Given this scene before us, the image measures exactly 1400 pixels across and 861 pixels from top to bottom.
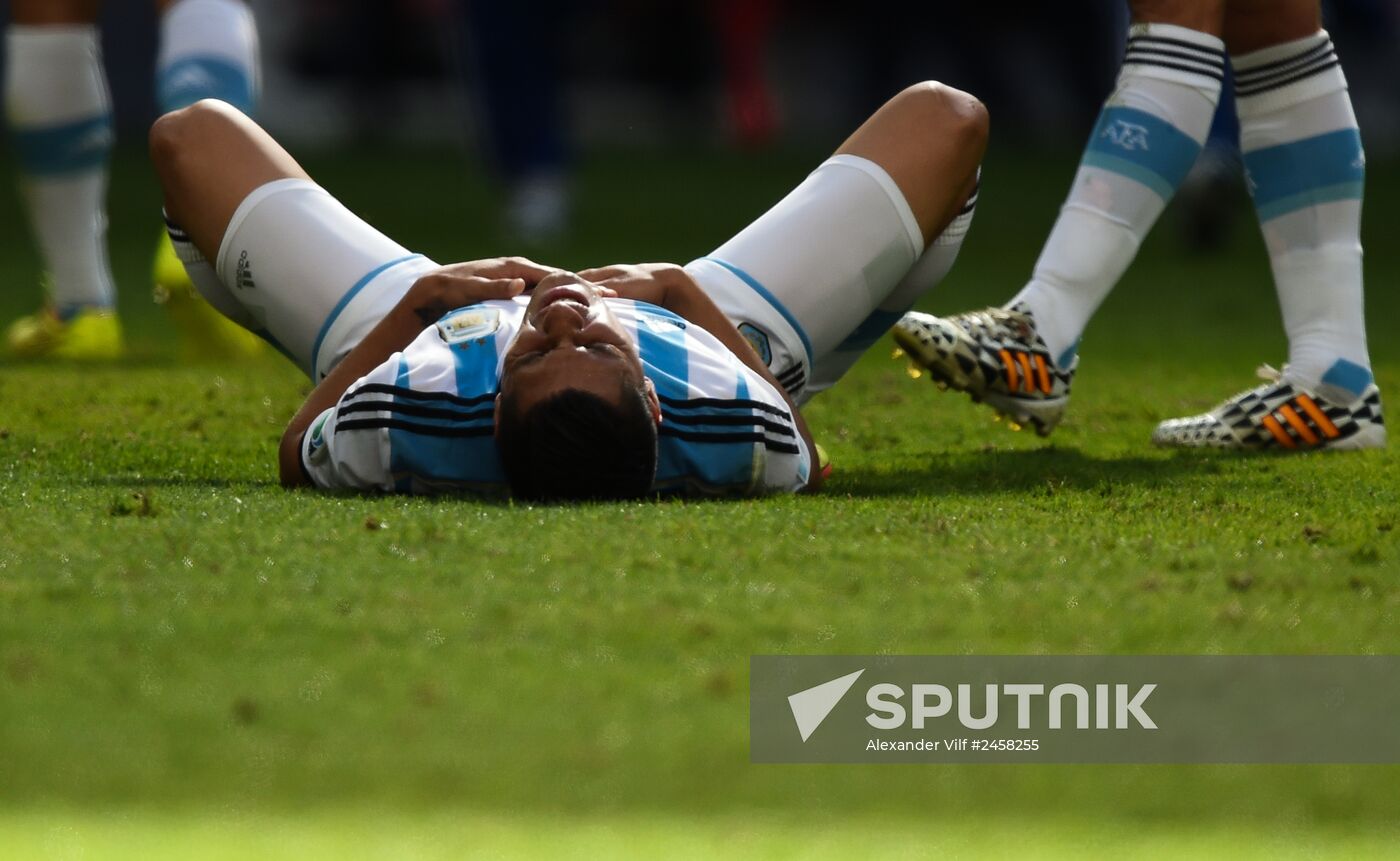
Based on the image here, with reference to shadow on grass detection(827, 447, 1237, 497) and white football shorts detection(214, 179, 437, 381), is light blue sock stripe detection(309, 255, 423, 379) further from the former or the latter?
shadow on grass detection(827, 447, 1237, 497)

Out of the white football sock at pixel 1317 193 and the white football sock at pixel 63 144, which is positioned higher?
the white football sock at pixel 1317 193

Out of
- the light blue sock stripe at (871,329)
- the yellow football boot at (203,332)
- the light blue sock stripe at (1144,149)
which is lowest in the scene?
the yellow football boot at (203,332)

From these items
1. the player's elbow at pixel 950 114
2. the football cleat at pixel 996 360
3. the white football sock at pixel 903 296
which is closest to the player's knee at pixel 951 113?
the player's elbow at pixel 950 114

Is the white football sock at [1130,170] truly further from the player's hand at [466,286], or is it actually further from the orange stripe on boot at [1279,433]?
the player's hand at [466,286]

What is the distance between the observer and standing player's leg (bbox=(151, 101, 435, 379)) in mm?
2750

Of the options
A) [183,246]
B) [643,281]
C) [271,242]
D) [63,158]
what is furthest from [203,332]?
[643,281]

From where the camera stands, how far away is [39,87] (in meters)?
4.36

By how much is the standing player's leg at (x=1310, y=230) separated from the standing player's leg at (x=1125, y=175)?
0.15m

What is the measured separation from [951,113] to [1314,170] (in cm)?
75

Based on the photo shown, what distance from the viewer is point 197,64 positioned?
4098 millimetres

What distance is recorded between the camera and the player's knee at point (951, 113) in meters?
2.81

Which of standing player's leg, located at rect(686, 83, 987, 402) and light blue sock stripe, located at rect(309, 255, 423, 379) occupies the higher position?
standing player's leg, located at rect(686, 83, 987, 402)

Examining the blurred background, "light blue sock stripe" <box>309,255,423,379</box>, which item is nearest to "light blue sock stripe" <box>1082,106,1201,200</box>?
"light blue sock stripe" <box>309,255,423,379</box>

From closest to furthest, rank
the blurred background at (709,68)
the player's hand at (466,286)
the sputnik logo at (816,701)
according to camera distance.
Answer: the sputnik logo at (816,701), the player's hand at (466,286), the blurred background at (709,68)
